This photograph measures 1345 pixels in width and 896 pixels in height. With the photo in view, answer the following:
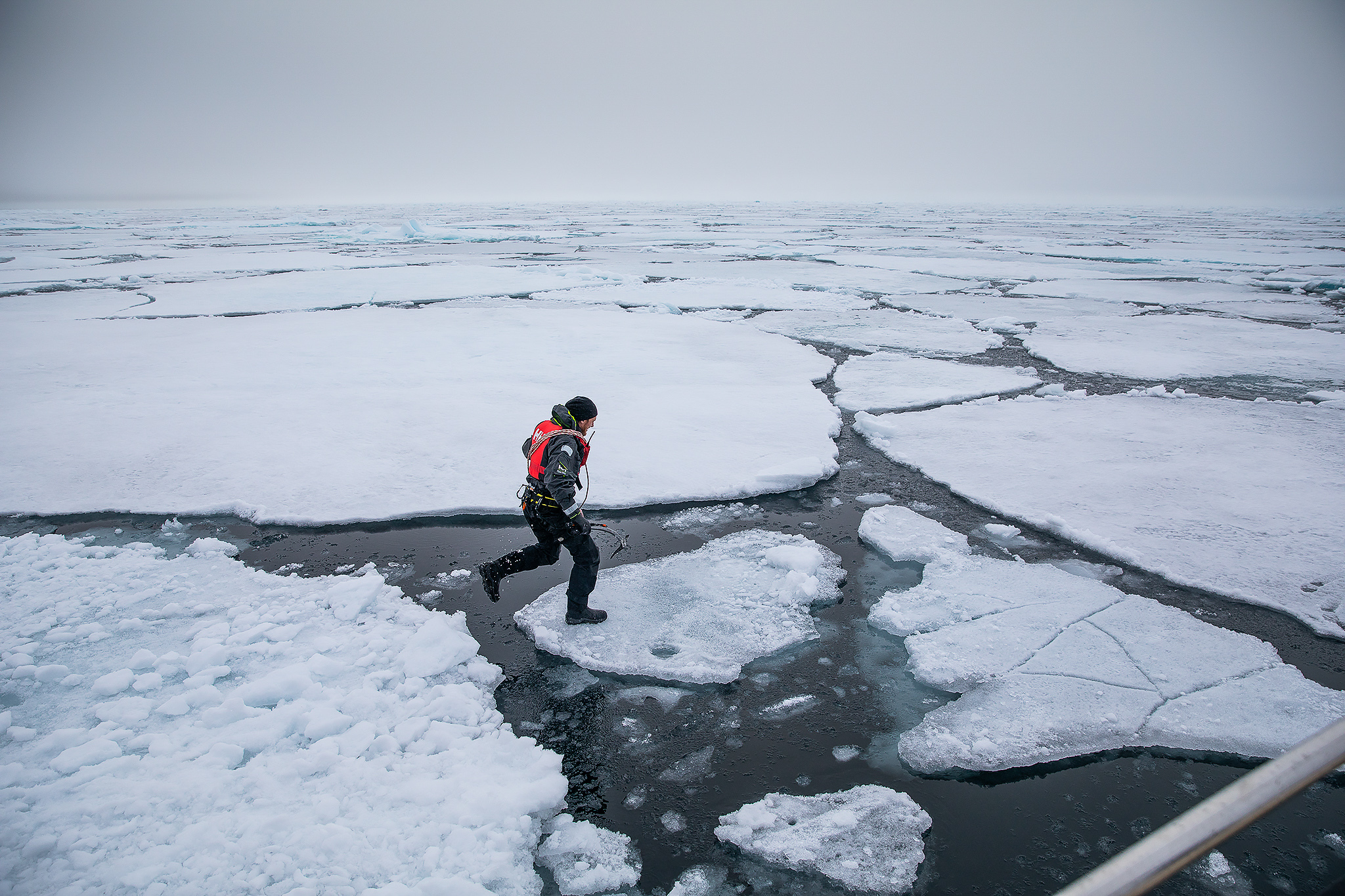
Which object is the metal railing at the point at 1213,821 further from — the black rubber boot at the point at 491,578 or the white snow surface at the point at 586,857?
the black rubber boot at the point at 491,578

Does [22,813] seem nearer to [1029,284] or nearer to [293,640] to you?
[293,640]

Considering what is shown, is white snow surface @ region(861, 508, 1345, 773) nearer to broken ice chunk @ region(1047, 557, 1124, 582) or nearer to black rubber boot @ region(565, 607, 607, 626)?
broken ice chunk @ region(1047, 557, 1124, 582)

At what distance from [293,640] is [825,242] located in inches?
930

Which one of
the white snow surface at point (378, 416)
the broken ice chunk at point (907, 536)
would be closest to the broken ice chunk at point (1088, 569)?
the broken ice chunk at point (907, 536)

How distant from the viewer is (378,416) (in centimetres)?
550

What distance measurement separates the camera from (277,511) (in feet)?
13.1

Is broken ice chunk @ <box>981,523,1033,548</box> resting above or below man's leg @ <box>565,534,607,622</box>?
below

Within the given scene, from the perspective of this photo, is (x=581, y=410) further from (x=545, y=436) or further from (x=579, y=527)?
(x=579, y=527)

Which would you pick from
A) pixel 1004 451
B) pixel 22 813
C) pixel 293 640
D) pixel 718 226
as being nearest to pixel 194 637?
pixel 293 640

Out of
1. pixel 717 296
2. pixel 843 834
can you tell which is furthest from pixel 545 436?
pixel 717 296

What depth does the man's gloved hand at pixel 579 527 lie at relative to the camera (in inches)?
116

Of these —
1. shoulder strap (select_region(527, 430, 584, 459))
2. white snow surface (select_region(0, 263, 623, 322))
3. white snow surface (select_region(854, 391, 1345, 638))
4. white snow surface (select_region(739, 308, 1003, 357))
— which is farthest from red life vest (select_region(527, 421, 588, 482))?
white snow surface (select_region(0, 263, 623, 322))

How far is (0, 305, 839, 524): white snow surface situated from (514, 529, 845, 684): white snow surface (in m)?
0.77

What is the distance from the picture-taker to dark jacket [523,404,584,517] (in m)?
2.75
